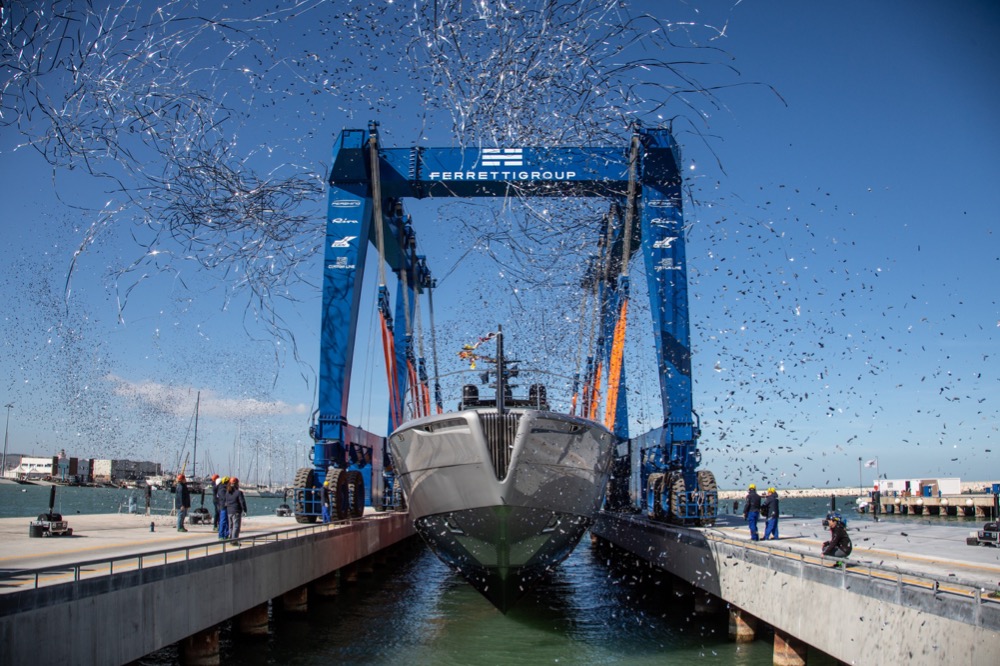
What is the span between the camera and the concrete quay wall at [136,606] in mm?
7121

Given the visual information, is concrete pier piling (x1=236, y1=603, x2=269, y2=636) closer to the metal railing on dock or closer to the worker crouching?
the metal railing on dock

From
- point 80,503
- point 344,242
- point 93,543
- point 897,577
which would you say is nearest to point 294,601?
point 93,543

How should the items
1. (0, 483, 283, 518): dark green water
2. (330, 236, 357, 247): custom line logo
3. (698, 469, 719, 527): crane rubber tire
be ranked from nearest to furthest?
(698, 469, 719, 527): crane rubber tire
(330, 236, 357, 247): custom line logo
(0, 483, 283, 518): dark green water

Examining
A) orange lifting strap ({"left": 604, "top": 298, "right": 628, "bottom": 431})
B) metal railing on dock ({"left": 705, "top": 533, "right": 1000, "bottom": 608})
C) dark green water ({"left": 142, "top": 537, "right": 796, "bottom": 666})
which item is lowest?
dark green water ({"left": 142, "top": 537, "right": 796, "bottom": 666})

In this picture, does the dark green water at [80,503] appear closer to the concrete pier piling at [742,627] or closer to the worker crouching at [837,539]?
the concrete pier piling at [742,627]

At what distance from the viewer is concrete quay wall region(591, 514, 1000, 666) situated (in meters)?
7.44

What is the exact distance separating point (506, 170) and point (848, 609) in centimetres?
1459

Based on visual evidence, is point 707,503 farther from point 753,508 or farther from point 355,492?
point 355,492

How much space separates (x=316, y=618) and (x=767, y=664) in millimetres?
9506

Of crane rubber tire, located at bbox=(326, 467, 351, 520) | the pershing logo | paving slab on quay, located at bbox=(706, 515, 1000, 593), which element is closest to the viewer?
paving slab on quay, located at bbox=(706, 515, 1000, 593)

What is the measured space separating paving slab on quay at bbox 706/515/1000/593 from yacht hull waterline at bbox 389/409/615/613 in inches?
127

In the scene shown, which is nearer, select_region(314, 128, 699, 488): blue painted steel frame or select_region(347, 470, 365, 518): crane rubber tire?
select_region(314, 128, 699, 488): blue painted steel frame

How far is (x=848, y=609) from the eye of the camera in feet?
31.0

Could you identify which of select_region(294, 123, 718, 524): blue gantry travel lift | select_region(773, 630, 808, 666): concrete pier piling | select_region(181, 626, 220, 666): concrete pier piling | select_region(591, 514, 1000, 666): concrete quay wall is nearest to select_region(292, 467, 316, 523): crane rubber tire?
select_region(294, 123, 718, 524): blue gantry travel lift
